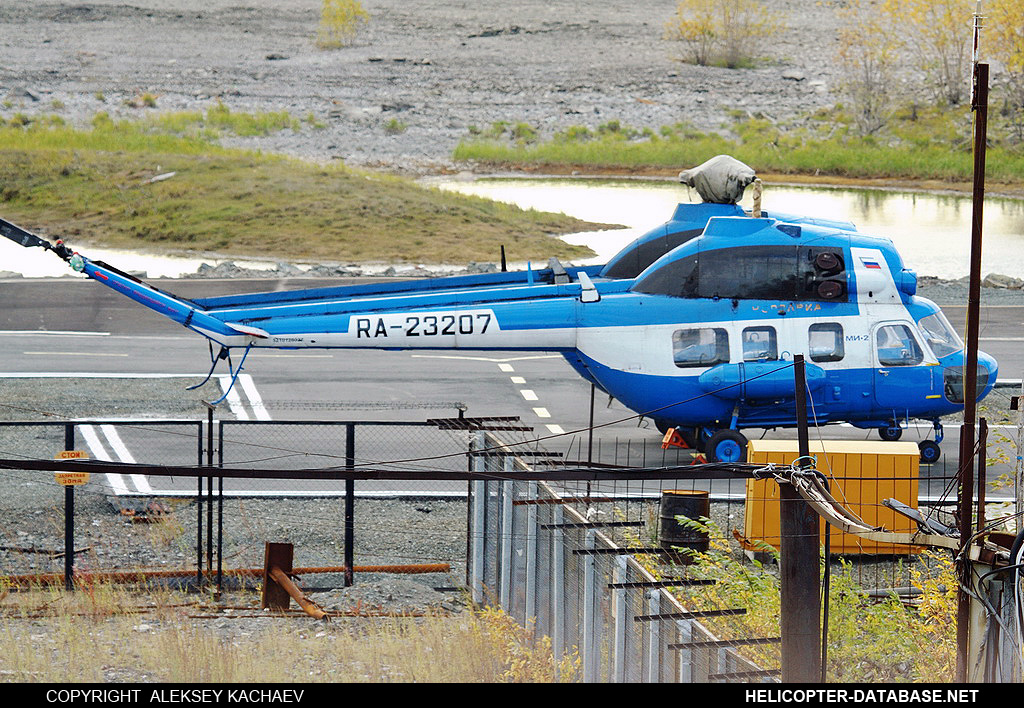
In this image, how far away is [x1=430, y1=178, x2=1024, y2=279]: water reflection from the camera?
4712 centimetres

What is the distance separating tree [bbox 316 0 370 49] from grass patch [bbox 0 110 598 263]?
1589 inches

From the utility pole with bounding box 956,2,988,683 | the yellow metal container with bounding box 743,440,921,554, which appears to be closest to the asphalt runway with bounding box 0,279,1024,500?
the yellow metal container with bounding box 743,440,921,554

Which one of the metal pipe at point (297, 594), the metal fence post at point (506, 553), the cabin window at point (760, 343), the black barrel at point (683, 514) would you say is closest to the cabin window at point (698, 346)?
the cabin window at point (760, 343)

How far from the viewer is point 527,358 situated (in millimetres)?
28766

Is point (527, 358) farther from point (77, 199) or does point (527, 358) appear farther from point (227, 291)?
point (77, 199)

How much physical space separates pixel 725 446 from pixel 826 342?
6.87 ft

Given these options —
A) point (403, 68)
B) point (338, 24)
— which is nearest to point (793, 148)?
point (403, 68)

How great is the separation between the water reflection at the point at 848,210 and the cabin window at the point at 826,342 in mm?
23839

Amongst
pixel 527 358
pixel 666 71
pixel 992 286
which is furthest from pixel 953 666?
pixel 666 71

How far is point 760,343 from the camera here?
19.2 metres

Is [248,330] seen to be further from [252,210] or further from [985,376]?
[252,210]

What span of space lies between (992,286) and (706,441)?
903 inches

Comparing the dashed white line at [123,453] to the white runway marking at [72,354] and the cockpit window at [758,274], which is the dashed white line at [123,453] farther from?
the cockpit window at [758,274]

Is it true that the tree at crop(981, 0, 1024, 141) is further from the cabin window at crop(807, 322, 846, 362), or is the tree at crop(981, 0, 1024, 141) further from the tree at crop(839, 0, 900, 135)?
the cabin window at crop(807, 322, 846, 362)
